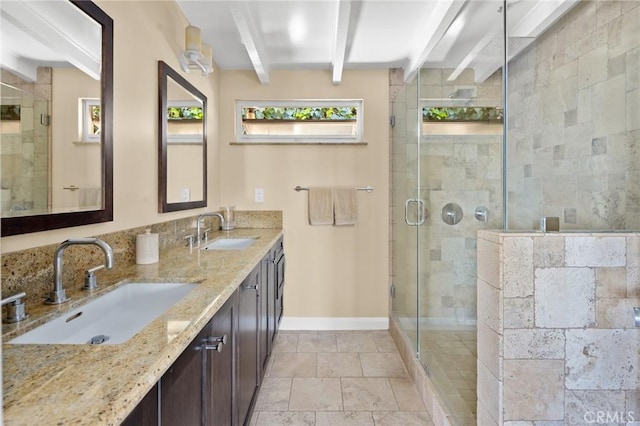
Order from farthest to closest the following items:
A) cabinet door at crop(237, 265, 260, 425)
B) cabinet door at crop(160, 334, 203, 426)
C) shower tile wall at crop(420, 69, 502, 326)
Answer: shower tile wall at crop(420, 69, 502, 326) → cabinet door at crop(237, 265, 260, 425) → cabinet door at crop(160, 334, 203, 426)

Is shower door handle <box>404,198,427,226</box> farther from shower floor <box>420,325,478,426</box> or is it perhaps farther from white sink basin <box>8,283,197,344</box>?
white sink basin <box>8,283,197,344</box>

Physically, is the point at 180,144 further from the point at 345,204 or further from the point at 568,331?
the point at 568,331

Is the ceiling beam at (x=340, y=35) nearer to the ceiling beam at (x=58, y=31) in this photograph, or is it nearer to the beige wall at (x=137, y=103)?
the beige wall at (x=137, y=103)

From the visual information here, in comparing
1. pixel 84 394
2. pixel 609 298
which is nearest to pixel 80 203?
pixel 84 394

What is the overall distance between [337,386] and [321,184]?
1.61m

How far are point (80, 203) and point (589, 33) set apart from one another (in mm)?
2476

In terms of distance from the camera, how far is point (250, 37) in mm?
2295

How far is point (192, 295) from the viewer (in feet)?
3.72

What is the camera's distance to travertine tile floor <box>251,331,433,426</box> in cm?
192

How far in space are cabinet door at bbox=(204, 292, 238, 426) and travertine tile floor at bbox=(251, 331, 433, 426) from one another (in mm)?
689

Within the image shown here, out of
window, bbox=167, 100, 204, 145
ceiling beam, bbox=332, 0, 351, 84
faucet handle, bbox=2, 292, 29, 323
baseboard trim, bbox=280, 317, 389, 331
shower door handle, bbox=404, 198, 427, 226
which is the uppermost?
ceiling beam, bbox=332, 0, 351, 84

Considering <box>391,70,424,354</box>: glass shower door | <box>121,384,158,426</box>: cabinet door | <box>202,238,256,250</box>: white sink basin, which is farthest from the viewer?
<box>391,70,424,354</box>: glass shower door

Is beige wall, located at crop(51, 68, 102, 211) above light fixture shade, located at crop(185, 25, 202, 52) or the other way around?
the other way around

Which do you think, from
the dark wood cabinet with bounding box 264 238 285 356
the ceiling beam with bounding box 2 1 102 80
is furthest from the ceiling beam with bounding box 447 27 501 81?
the ceiling beam with bounding box 2 1 102 80
